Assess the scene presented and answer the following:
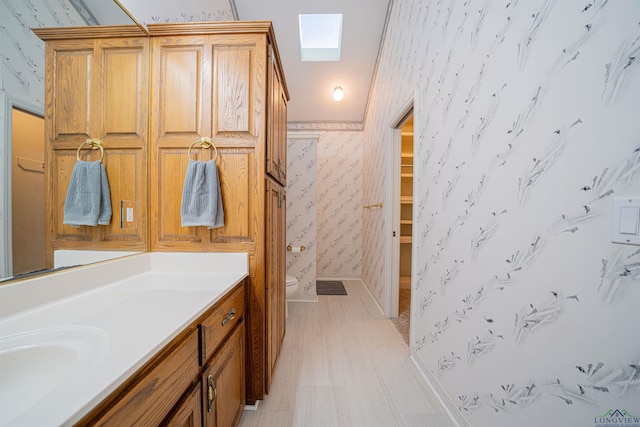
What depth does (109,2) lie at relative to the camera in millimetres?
1078

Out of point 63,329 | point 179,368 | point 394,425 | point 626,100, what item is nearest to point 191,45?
point 63,329

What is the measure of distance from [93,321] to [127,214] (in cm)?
65

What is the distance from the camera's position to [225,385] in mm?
980

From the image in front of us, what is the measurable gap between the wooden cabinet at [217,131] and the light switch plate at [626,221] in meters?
1.24

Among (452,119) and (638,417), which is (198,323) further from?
(452,119)

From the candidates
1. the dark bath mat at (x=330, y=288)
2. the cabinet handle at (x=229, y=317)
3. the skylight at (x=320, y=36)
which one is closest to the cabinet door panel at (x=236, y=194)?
the cabinet handle at (x=229, y=317)

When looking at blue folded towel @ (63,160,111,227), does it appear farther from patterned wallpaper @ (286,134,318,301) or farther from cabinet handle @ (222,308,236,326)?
patterned wallpaper @ (286,134,318,301)

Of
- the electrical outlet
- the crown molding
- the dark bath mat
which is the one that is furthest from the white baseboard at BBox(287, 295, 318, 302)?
the crown molding

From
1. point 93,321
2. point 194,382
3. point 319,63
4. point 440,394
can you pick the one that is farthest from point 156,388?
point 319,63

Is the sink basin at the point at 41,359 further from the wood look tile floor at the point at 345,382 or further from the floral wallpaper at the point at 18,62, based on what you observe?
the wood look tile floor at the point at 345,382

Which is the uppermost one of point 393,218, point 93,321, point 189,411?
point 393,218

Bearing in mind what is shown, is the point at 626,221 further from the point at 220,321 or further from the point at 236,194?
the point at 236,194

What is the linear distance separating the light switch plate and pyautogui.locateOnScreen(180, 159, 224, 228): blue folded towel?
142cm

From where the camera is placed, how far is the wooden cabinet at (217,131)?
1273mm
